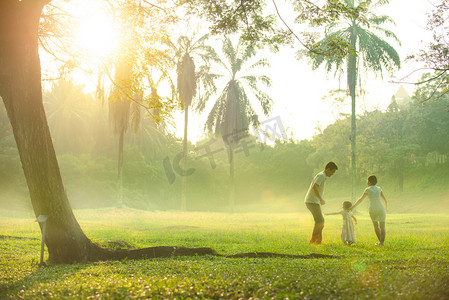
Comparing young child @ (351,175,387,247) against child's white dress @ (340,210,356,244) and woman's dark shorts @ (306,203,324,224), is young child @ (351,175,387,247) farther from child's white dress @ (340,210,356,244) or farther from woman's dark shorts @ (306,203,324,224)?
woman's dark shorts @ (306,203,324,224)

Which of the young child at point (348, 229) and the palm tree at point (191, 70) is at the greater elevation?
the palm tree at point (191, 70)

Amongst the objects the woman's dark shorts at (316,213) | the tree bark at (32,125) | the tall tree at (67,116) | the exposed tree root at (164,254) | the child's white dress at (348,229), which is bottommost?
the exposed tree root at (164,254)

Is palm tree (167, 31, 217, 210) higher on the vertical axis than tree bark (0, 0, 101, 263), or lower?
higher

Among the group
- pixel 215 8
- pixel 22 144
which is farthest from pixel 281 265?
pixel 215 8

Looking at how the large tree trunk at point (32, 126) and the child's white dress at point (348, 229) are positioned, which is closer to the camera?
the large tree trunk at point (32, 126)

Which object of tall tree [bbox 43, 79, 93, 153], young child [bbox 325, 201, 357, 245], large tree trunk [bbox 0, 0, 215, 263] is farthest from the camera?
tall tree [bbox 43, 79, 93, 153]

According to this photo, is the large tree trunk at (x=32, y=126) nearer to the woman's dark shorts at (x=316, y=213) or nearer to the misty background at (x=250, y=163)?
the woman's dark shorts at (x=316, y=213)

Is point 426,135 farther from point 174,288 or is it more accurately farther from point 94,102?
point 174,288

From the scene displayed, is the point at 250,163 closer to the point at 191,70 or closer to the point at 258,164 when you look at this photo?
the point at 258,164

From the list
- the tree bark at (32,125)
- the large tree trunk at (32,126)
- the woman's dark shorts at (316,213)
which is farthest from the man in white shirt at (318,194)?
the tree bark at (32,125)

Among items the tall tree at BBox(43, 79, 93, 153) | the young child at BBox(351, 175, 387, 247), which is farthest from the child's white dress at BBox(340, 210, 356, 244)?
the tall tree at BBox(43, 79, 93, 153)

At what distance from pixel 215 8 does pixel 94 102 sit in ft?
142

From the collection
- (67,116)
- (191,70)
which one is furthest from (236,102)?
(67,116)

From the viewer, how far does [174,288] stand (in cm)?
520
